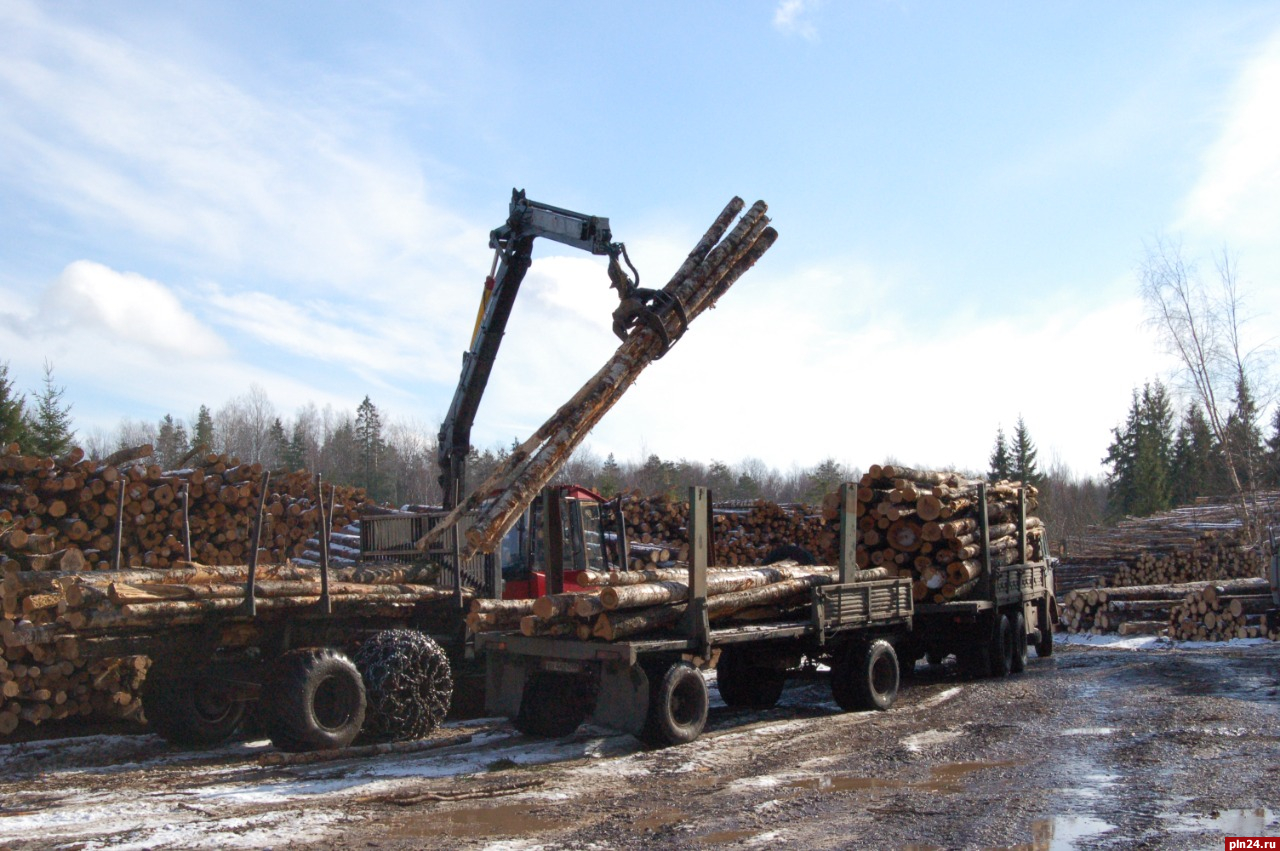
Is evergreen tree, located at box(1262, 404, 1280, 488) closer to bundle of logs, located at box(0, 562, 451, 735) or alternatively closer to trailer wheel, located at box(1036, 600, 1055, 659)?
trailer wheel, located at box(1036, 600, 1055, 659)

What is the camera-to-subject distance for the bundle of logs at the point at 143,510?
1266 cm

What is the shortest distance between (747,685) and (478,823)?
559 cm

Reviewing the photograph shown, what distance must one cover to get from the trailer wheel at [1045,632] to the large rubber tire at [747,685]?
7400 mm

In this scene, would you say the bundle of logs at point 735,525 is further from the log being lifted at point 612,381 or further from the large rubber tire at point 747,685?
the large rubber tire at point 747,685

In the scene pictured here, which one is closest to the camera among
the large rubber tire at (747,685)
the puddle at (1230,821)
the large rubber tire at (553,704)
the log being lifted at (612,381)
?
the puddle at (1230,821)

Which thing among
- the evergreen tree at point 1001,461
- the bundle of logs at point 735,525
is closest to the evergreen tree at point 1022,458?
the evergreen tree at point 1001,461

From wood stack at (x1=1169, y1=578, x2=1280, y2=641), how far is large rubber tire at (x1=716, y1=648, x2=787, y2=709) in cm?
Result: 1285

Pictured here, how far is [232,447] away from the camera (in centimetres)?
6806

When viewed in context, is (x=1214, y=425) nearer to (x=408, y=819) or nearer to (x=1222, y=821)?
(x=1222, y=821)

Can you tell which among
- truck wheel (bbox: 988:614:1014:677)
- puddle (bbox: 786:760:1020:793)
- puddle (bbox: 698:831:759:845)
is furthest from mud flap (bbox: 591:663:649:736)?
truck wheel (bbox: 988:614:1014:677)

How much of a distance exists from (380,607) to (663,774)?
12.8 ft

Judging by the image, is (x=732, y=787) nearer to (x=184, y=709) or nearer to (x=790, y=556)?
(x=184, y=709)

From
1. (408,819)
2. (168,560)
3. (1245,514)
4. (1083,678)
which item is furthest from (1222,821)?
(1245,514)

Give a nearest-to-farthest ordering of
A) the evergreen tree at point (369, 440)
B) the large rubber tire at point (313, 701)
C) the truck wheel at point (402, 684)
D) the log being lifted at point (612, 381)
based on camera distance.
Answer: the large rubber tire at point (313, 701) → the truck wheel at point (402, 684) → the log being lifted at point (612, 381) → the evergreen tree at point (369, 440)
